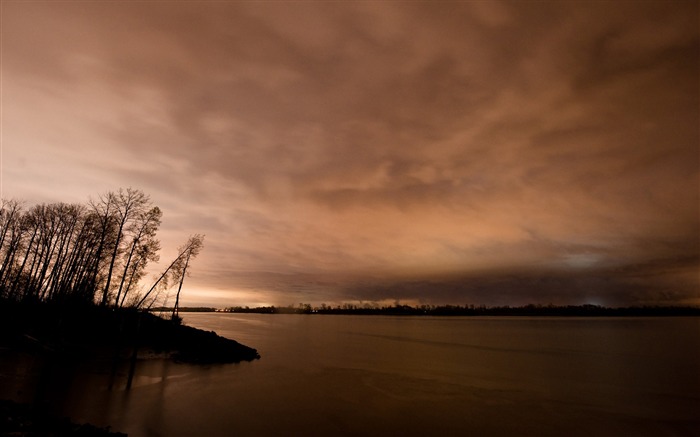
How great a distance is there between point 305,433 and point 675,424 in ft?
85.0

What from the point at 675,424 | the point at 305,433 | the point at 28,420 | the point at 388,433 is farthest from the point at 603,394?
the point at 28,420

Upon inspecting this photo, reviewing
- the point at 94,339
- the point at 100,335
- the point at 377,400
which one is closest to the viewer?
the point at 377,400

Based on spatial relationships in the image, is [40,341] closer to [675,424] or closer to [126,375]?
[126,375]

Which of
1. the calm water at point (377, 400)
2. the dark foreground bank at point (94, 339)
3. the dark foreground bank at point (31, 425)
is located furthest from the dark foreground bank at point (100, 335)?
the dark foreground bank at point (31, 425)

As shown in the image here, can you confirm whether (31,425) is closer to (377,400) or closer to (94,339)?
(377,400)

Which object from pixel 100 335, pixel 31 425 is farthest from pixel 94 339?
pixel 31 425

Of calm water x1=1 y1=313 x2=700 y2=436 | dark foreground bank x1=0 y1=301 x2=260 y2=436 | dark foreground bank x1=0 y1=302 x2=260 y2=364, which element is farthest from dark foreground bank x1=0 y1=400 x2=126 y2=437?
dark foreground bank x1=0 y1=302 x2=260 y2=364

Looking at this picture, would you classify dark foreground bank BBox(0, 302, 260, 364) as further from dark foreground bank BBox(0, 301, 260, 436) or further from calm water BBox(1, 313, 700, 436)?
calm water BBox(1, 313, 700, 436)

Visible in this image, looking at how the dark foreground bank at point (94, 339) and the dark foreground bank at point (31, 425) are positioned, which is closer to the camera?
the dark foreground bank at point (31, 425)

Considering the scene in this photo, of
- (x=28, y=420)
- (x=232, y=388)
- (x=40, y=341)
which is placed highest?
(x=40, y=341)

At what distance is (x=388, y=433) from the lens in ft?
62.1

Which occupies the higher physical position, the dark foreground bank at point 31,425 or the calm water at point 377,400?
the dark foreground bank at point 31,425

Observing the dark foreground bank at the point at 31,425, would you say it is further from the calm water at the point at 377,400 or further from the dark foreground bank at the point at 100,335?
the dark foreground bank at the point at 100,335

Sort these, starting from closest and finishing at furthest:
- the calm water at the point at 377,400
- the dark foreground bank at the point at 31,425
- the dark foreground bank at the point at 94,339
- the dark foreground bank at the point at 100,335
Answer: the dark foreground bank at the point at 31,425, the calm water at the point at 377,400, the dark foreground bank at the point at 94,339, the dark foreground bank at the point at 100,335
